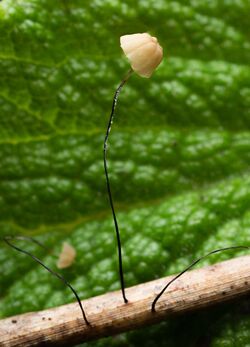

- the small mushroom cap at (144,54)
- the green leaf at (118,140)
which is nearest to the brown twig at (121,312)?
the green leaf at (118,140)


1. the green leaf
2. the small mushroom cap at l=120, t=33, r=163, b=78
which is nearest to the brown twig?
the green leaf

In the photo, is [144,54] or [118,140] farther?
[118,140]

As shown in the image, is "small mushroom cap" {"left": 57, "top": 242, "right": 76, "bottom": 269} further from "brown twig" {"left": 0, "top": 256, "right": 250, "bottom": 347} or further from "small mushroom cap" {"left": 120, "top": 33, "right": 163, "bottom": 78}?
"small mushroom cap" {"left": 120, "top": 33, "right": 163, "bottom": 78}

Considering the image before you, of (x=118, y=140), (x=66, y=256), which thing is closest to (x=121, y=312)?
(x=66, y=256)

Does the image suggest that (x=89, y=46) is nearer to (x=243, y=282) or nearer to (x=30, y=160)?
(x=30, y=160)

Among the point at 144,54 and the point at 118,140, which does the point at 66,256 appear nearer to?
the point at 118,140

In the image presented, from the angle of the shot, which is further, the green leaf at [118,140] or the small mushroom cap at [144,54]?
the green leaf at [118,140]

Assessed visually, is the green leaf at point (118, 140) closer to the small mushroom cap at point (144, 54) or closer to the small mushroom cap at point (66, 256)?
the small mushroom cap at point (66, 256)
